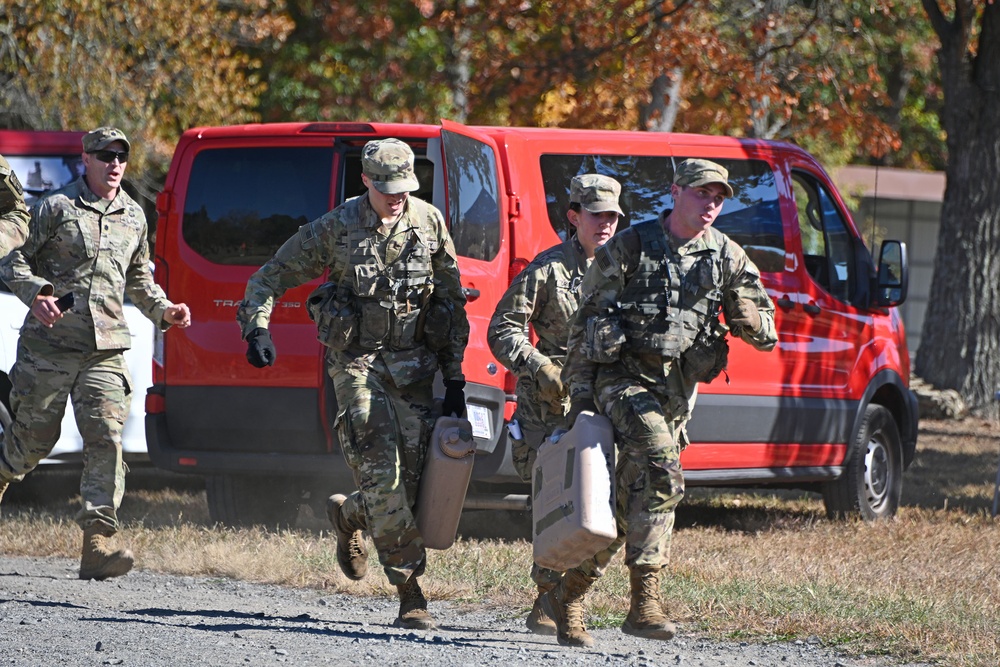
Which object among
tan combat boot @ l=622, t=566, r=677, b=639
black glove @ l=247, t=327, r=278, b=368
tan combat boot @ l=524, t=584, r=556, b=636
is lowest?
tan combat boot @ l=524, t=584, r=556, b=636

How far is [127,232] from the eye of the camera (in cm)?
657

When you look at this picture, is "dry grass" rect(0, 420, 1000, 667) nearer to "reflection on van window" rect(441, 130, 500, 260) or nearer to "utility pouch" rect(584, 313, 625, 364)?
"utility pouch" rect(584, 313, 625, 364)

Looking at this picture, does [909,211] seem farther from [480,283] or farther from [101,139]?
[101,139]

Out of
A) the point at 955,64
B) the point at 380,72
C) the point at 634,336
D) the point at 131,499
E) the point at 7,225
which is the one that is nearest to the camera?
the point at 634,336

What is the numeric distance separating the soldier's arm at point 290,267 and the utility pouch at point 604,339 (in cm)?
112

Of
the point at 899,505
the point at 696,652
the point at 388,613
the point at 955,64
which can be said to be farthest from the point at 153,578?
the point at 955,64

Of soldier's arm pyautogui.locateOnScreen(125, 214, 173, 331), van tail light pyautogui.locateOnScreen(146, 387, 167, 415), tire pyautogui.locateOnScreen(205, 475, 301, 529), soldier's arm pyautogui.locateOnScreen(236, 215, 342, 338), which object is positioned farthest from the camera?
tire pyautogui.locateOnScreen(205, 475, 301, 529)

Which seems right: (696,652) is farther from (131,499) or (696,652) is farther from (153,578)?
(131,499)

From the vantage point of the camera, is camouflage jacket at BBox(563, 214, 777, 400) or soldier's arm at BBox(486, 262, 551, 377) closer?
camouflage jacket at BBox(563, 214, 777, 400)

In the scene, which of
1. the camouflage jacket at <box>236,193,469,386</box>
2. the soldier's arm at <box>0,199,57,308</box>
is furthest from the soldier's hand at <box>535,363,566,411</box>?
the soldier's arm at <box>0,199,57,308</box>

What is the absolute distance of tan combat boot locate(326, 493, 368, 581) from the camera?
19.5ft

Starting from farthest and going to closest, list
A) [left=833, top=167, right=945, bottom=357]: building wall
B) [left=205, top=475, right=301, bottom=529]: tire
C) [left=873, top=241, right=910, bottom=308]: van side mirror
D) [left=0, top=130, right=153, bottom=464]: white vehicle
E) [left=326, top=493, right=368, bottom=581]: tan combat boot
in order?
[left=833, top=167, right=945, bottom=357]: building wall < [left=0, top=130, right=153, bottom=464]: white vehicle < [left=205, top=475, right=301, bottom=529]: tire < [left=873, top=241, right=910, bottom=308]: van side mirror < [left=326, top=493, right=368, bottom=581]: tan combat boot

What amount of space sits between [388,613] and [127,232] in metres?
2.01

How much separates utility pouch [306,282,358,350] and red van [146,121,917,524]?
133 centimetres
